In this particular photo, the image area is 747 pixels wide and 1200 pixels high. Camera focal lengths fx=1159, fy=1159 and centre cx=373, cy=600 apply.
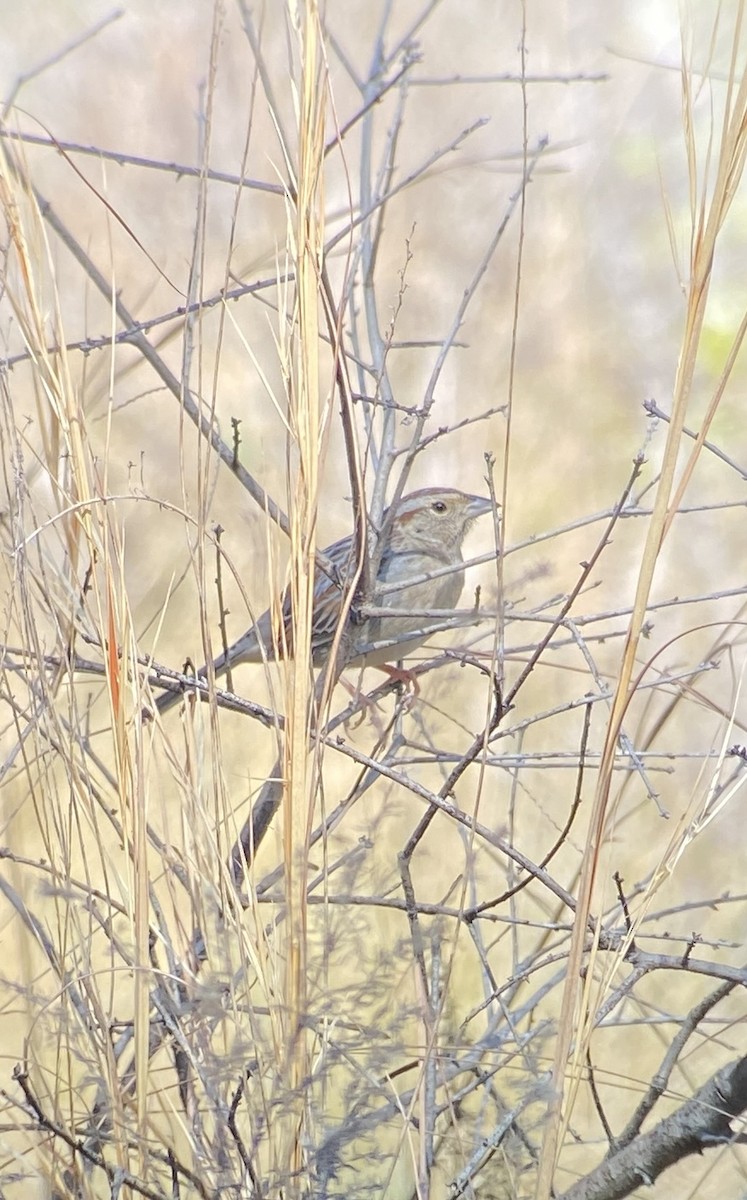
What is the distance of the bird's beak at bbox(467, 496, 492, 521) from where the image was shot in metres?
1.62

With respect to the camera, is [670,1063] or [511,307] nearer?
[670,1063]

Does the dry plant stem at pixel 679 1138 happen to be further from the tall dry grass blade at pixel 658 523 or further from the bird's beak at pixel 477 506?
the bird's beak at pixel 477 506

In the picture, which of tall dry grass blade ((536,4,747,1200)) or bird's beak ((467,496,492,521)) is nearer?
tall dry grass blade ((536,4,747,1200))

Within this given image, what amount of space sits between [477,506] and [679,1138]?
109cm

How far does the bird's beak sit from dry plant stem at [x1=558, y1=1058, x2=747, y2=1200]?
40.5 inches

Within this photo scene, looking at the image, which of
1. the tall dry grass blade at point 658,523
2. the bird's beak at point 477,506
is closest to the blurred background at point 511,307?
the bird's beak at point 477,506

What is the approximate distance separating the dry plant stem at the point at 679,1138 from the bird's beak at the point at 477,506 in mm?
1029

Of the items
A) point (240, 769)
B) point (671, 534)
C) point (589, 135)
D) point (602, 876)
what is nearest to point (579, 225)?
point (589, 135)

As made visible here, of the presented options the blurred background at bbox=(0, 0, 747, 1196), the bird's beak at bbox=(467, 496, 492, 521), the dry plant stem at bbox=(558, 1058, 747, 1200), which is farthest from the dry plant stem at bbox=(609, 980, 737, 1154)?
the bird's beak at bbox=(467, 496, 492, 521)

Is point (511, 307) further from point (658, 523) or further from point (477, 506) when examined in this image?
point (658, 523)

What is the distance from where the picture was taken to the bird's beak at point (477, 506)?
1617 mm

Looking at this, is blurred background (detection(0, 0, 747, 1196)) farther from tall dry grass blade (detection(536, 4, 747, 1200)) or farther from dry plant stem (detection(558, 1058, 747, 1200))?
tall dry grass blade (detection(536, 4, 747, 1200))

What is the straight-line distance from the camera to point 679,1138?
638 mm

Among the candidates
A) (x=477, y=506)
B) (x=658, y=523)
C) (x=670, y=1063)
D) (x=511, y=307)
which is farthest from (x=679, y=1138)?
(x=511, y=307)
